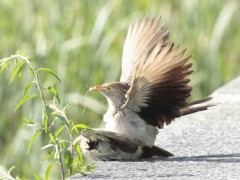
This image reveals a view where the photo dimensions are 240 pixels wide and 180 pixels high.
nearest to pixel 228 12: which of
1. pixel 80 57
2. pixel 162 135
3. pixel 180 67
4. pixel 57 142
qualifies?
pixel 80 57

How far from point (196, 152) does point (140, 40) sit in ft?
1.83

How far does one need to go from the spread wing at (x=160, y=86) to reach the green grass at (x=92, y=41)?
315 cm

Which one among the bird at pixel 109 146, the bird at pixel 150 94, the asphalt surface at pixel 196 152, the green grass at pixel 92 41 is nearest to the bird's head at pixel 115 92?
the bird at pixel 150 94

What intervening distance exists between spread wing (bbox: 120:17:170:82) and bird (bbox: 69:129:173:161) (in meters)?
0.38

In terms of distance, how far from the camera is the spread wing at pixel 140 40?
3.84 m

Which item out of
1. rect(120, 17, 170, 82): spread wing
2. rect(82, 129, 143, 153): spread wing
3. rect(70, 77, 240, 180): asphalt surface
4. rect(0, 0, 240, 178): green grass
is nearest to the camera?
rect(70, 77, 240, 180): asphalt surface

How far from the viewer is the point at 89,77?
7.21 meters

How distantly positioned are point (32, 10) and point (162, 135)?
3.80 m

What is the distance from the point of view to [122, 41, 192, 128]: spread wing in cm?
354

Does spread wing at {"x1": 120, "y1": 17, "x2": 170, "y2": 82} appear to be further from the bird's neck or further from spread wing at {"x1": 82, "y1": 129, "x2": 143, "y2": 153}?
spread wing at {"x1": 82, "y1": 129, "x2": 143, "y2": 153}

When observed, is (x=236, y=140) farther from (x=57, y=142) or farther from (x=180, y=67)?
(x=57, y=142)

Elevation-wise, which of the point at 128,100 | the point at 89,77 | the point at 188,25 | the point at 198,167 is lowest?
the point at 198,167

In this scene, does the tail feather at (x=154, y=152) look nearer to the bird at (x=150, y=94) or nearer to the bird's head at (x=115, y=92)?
the bird at (x=150, y=94)

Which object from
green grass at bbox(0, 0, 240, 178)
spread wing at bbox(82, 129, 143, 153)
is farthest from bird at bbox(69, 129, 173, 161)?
green grass at bbox(0, 0, 240, 178)
